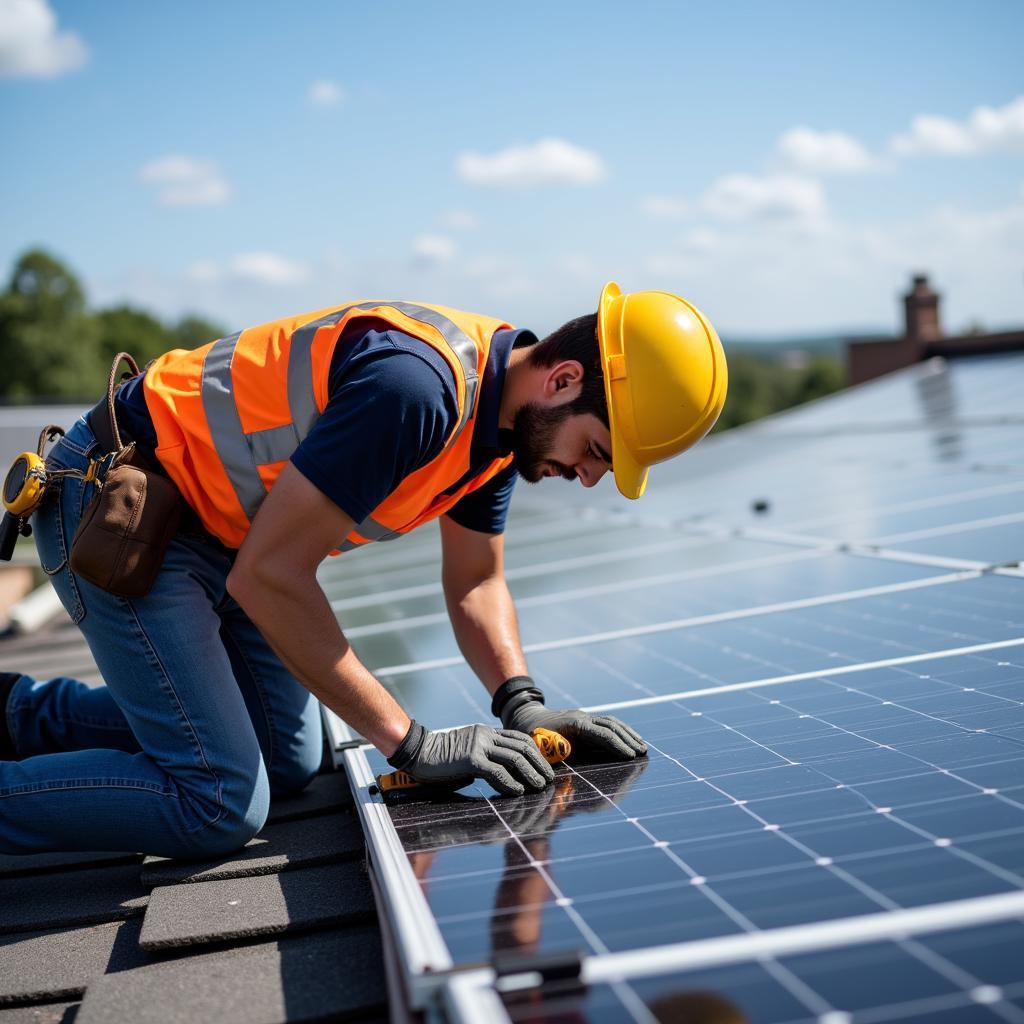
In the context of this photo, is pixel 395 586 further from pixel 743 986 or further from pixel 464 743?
pixel 743 986

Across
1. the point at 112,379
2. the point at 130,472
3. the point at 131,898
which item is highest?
the point at 112,379

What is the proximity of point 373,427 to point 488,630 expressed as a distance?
1191 mm

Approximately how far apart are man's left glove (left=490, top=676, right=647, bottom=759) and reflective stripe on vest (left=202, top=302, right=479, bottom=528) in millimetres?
690

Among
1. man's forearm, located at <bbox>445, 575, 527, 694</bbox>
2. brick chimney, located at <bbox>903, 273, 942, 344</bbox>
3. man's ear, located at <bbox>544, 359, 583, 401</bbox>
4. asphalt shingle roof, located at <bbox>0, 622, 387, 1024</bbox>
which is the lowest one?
asphalt shingle roof, located at <bbox>0, 622, 387, 1024</bbox>

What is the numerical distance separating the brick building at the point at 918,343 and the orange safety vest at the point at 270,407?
1814 centimetres

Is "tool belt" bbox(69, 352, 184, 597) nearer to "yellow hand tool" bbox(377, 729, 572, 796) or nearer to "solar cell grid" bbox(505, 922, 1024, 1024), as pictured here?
"yellow hand tool" bbox(377, 729, 572, 796)

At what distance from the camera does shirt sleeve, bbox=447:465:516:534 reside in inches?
157

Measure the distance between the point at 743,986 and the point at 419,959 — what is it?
534mm

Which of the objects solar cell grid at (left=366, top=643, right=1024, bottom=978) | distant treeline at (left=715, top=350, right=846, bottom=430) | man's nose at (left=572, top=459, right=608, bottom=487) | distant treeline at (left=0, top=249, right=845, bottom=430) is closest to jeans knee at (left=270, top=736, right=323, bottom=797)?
solar cell grid at (left=366, top=643, right=1024, bottom=978)

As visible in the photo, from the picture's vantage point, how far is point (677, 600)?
526 centimetres

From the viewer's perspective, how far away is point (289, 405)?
10.8ft

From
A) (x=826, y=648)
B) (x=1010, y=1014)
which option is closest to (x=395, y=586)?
(x=826, y=648)

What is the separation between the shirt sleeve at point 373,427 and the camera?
9.63 ft

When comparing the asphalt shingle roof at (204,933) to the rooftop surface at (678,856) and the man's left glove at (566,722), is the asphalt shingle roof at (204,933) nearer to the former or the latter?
the rooftop surface at (678,856)
